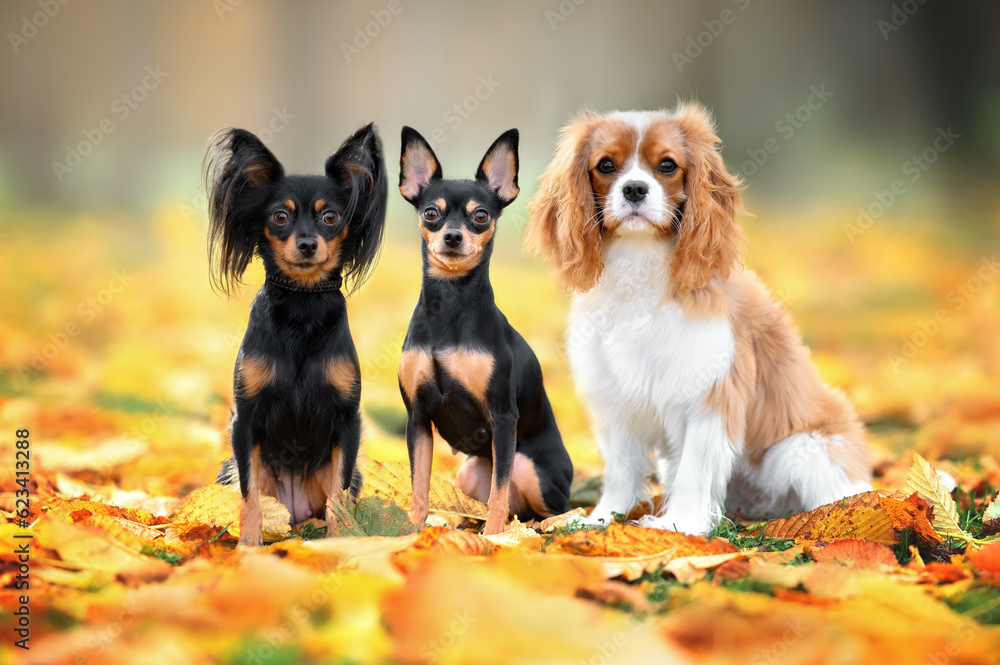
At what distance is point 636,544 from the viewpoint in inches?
101

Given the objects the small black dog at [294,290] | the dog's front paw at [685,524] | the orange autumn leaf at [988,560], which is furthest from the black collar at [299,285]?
the orange autumn leaf at [988,560]

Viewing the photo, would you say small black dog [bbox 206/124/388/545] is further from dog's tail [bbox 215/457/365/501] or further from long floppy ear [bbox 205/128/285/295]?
dog's tail [bbox 215/457/365/501]

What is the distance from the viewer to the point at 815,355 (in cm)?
611

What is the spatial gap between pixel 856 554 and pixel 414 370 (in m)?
1.64

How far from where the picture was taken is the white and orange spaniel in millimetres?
3268

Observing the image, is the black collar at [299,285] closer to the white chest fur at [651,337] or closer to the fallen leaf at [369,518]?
the fallen leaf at [369,518]

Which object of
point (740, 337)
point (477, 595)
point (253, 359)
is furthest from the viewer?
point (740, 337)

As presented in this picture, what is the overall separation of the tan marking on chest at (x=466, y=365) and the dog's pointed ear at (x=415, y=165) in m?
0.63

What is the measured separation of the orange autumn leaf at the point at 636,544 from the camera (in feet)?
8.41

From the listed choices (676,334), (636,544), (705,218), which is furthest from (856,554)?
(705,218)

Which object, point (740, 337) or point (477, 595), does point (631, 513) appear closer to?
point (740, 337)

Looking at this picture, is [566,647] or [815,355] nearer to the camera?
[566,647]

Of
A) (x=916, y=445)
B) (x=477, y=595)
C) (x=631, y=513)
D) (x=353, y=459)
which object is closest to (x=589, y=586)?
(x=477, y=595)

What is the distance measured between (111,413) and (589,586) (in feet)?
12.9
